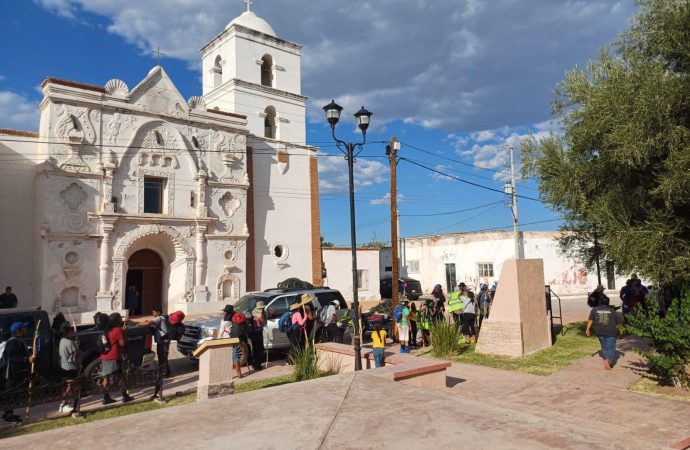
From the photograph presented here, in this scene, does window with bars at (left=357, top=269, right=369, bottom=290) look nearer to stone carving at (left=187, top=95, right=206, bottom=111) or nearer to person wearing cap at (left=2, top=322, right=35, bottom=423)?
stone carving at (left=187, top=95, right=206, bottom=111)

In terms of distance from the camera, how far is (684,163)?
781 cm

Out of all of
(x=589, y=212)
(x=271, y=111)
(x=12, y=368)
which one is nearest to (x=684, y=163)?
(x=589, y=212)

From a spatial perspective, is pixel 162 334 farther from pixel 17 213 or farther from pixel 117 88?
pixel 117 88

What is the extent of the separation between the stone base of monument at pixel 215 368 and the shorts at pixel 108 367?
1528mm

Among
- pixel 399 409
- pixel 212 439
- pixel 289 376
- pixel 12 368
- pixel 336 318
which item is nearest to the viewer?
pixel 212 439

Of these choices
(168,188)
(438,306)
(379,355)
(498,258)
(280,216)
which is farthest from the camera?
(498,258)

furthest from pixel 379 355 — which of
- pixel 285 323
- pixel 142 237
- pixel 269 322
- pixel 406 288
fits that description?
pixel 406 288

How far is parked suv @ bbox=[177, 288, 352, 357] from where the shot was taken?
1159 centimetres

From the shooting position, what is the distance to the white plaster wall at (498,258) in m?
34.3

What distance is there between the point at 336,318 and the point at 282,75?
59.1 feet

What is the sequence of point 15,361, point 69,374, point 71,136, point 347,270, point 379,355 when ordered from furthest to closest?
point 347,270, point 71,136, point 379,355, point 69,374, point 15,361

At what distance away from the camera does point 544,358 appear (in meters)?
11.3

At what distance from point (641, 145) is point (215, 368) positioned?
8.05m

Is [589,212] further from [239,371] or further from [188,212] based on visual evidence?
[188,212]
